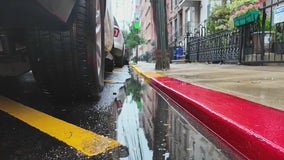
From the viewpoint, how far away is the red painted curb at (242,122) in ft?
5.00

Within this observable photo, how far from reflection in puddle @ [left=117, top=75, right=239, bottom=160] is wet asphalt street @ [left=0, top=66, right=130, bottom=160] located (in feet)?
0.39

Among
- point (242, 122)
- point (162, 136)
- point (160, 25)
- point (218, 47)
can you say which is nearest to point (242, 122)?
point (242, 122)

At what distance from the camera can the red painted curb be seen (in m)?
1.53

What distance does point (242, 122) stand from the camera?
190cm

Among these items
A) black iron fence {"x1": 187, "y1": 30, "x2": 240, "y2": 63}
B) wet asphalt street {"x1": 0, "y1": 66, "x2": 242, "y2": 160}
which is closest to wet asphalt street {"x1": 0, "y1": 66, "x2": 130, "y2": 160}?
wet asphalt street {"x1": 0, "y1": 66, "x2": 242, "y2": 160}

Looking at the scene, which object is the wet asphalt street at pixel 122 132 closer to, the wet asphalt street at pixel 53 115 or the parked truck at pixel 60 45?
the wet asphalt street at pixel 53 115

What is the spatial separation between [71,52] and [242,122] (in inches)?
61.4

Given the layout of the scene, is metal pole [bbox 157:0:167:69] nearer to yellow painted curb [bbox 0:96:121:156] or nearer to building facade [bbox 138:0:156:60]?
yellow painted curb [bbox 0:96:121:156]

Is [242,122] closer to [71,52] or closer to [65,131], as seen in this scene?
[65,131]

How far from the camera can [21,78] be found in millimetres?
5430

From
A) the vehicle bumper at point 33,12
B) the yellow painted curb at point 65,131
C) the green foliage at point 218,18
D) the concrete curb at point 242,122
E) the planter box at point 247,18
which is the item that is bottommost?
the yellow painted curb at point 65,131

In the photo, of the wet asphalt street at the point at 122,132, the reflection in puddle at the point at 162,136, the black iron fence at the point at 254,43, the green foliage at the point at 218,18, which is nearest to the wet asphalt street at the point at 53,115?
the wet asphalt street at the point at 122,132

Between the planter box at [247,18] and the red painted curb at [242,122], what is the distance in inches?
211

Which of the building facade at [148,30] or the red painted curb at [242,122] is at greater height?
the building facade at [148,30]
